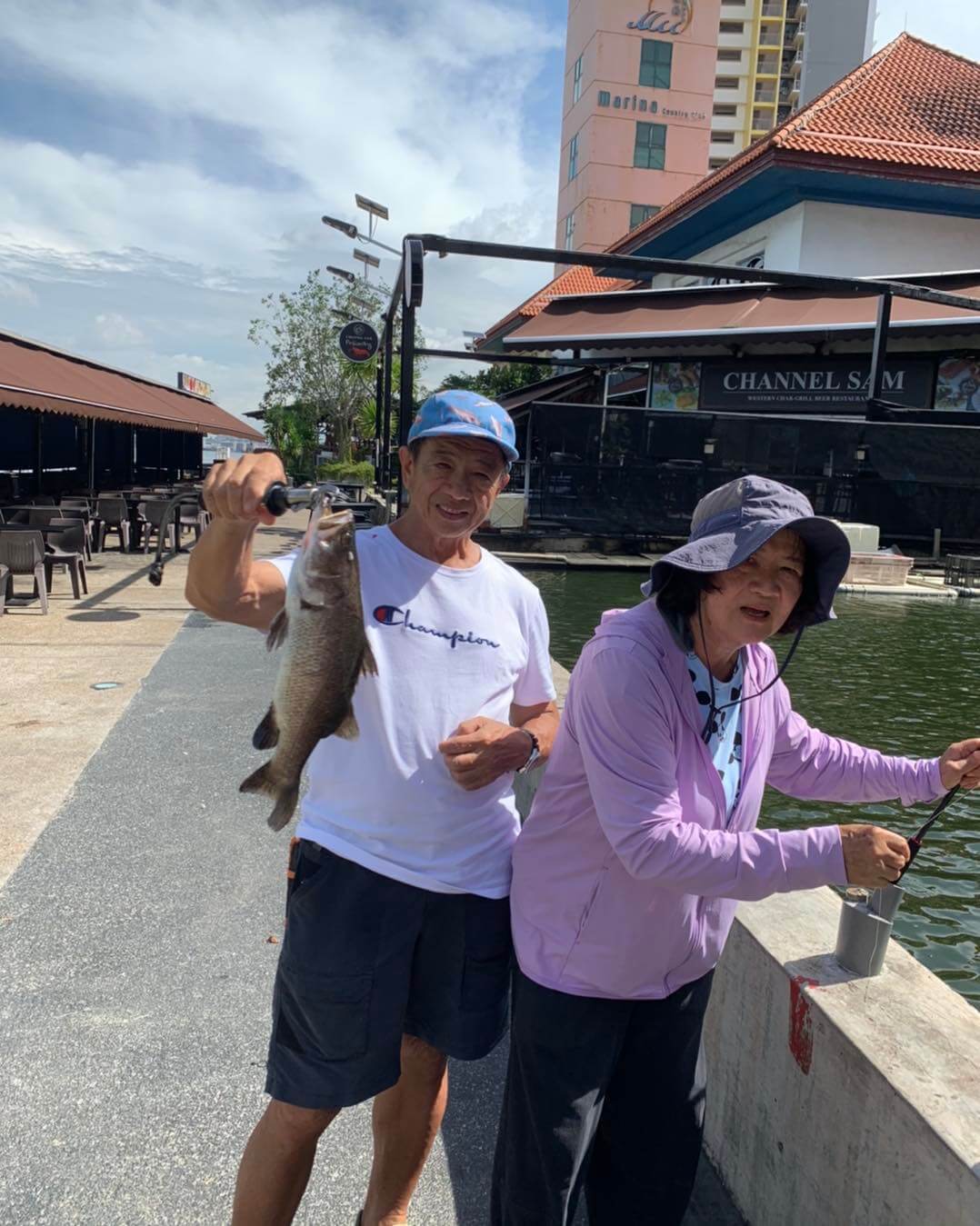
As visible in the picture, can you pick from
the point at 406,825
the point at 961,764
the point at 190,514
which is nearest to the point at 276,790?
the point at 406,825

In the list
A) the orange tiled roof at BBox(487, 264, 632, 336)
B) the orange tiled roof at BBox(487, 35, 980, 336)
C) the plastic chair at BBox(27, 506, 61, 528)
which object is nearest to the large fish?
the plastic chair at BBox(27, 506, 61, 528)

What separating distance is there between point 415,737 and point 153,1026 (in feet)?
6.28

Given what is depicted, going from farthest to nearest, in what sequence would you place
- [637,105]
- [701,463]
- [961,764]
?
[637,105] → [701,463] → [961,764]

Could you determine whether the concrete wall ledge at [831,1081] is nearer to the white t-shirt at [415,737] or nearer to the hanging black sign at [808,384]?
the white t-shirt at [415,737]

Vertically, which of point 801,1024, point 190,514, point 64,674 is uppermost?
point 190,514

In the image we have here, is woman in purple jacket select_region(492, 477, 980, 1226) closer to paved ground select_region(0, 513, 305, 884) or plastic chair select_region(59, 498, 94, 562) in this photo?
paved ground select_region(0, 513, 305, 884)

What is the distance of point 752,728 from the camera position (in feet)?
6.91

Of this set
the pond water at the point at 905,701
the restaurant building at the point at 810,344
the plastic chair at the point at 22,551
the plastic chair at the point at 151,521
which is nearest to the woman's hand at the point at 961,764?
the pond water at the point at 905,701

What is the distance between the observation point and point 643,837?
1.76 meters

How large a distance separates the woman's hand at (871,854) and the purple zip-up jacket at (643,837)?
0.8 inches

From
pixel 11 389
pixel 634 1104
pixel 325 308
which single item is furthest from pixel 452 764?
pixel 325 308

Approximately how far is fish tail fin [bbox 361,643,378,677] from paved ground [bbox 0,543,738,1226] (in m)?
1.57

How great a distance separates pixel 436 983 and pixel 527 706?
0.69m

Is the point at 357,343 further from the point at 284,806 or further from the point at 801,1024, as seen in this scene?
the point at 801,1024
